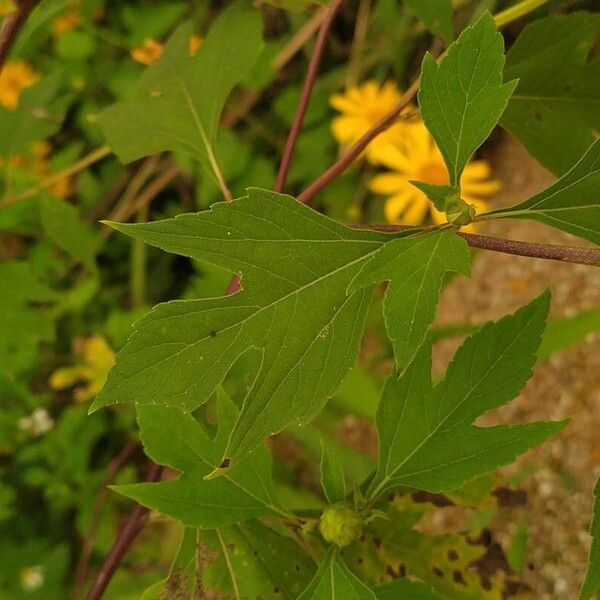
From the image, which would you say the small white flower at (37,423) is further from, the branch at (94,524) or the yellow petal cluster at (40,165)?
the yellow petal cluster at (40,165)

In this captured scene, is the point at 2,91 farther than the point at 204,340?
Yes

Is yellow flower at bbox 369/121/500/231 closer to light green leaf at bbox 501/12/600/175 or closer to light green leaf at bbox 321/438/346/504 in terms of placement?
light green leaf at bbox 501/12/600/175

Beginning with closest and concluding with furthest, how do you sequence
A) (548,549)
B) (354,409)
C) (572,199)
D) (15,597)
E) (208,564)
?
(572,199) → (208,564) → (548,549) → (354,409) → (15,597)

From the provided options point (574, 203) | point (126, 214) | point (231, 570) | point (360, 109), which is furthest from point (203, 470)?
point (126, 214)

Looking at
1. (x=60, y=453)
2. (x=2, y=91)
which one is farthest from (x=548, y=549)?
(x=2, y=91)

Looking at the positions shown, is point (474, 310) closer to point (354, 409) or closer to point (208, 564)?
point (354, 409)

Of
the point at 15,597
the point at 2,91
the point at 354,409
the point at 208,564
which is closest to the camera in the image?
the point at 208,564

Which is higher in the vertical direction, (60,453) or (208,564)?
(208,564)
